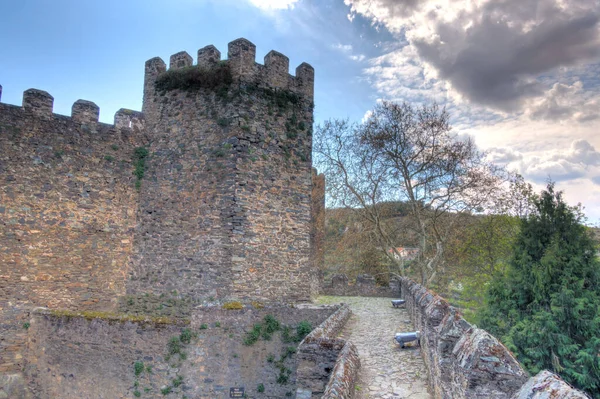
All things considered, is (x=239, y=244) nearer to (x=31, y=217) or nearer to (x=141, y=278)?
(x=141, y=278)

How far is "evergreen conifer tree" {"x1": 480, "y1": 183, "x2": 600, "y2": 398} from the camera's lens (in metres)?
7.33

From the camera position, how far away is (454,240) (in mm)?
22672

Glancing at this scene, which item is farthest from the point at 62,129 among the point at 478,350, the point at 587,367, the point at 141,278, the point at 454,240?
the point at 454,240

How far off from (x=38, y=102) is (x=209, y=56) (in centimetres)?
513

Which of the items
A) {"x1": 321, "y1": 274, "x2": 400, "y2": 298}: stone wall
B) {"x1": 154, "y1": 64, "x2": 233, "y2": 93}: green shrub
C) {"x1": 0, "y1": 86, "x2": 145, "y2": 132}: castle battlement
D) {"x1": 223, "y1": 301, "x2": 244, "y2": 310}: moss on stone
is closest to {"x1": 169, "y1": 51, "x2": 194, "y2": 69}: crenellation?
{"x1": 154, "y1": 64, "x2": 233, "y2": 93}: green shrub

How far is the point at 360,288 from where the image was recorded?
21.4 metres

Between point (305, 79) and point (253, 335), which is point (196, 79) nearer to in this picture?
point (305, 79)

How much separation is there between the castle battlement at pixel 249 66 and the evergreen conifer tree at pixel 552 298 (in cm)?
802

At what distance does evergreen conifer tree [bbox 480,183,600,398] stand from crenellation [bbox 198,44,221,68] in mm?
9652

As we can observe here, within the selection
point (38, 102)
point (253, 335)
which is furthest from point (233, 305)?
point (38, 102)

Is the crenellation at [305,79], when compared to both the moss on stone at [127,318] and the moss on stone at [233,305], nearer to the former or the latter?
the moss on stone at [233,305]

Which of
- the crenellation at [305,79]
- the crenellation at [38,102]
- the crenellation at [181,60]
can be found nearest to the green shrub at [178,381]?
the crenellation at [38,102]

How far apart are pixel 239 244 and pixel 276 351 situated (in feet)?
9.96

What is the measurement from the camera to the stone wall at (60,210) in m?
10.9
